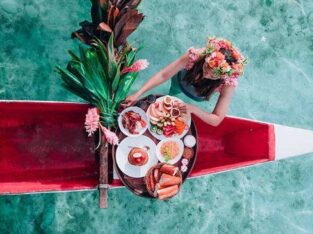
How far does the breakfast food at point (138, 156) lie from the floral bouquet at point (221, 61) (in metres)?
0.81

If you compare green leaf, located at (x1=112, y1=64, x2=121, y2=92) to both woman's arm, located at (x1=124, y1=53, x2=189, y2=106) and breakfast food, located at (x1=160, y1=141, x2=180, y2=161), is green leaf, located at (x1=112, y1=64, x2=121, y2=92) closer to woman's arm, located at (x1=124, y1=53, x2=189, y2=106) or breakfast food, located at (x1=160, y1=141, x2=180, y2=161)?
woman's arm, located at (x1=124, y1=53, x2=189, y2=106)

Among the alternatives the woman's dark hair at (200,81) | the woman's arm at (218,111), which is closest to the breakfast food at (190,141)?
the woman's arm at (218,111)

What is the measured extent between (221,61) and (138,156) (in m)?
0.99

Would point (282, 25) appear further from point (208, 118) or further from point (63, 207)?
point (63, 207)

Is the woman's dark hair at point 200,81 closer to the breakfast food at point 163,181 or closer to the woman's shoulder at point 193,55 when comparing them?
the woman's shoulder at point 193,55

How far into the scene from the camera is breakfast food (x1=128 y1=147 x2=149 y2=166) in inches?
139

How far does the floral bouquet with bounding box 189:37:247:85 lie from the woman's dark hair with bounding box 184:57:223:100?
128 mm

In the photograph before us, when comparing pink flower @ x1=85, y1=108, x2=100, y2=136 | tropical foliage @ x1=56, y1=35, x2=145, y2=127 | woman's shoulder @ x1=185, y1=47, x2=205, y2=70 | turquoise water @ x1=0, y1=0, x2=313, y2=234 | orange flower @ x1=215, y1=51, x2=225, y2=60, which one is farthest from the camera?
turquoise water @ x1=0, y1=0, x2=313, y2=234

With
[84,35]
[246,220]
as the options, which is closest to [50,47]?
[84,35]

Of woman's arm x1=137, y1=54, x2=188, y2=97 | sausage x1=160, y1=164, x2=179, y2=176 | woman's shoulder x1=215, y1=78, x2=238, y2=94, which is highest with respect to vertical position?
woman's arm x1=137, y1=54, x2=188, y2=97

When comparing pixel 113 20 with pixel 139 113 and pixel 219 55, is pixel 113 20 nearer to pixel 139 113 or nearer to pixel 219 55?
pixel 139 113

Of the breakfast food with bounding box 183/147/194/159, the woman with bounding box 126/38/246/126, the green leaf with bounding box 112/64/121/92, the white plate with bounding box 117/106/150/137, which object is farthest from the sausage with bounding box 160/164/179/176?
the green leaf with bounding box 112/64/121/92

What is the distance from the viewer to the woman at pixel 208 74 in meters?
3.39

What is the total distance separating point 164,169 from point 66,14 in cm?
227
